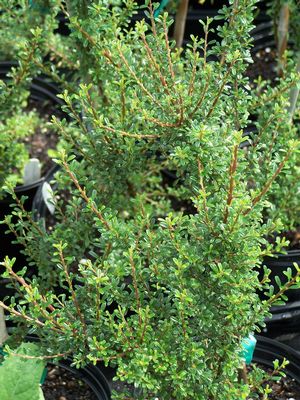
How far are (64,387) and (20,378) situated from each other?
720mm

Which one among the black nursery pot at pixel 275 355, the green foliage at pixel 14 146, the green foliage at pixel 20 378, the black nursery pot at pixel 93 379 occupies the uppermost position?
the green foliage at pixel 14 146

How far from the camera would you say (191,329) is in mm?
1794

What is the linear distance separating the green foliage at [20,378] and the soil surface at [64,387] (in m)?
0.66

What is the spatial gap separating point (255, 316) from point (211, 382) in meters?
0.19

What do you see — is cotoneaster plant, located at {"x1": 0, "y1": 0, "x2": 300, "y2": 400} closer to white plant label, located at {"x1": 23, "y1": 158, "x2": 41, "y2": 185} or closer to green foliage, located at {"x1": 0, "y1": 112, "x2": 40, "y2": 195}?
green foliage, located at {"x1": 0, "y1": 112, "x2": 40, "y2": 195}

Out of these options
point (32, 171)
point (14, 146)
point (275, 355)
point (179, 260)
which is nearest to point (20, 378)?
point (179, 260)

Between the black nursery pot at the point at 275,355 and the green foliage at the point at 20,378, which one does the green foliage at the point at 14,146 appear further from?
the black nursery pot at the point at 275,355

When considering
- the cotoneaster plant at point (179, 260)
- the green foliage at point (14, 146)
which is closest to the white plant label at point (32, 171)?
the green foliage at point (14, 146)

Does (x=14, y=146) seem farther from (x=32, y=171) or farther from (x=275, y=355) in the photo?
(x=275, y=355)

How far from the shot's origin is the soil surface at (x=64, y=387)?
8.04 ft

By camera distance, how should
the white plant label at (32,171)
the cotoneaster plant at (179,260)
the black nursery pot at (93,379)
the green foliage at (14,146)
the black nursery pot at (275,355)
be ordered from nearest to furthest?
1. the cotoneaster plant at (179,260)
2. the black nursery pot at (93,379)
3. the black nursery pot at (275,355)
4. the green foliage at (14,146)
5. the white plant label at (32,171)

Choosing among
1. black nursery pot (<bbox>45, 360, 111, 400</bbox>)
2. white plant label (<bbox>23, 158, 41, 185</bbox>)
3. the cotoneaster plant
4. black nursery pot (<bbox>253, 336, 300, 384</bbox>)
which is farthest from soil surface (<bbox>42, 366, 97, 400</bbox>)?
white plant label (<bbox>23, 158, 41, 185</bbox>)

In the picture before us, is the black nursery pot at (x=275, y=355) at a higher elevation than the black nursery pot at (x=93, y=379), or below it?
higher

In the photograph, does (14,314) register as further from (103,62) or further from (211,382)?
(103,62)
